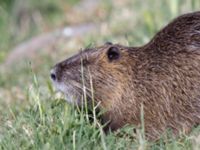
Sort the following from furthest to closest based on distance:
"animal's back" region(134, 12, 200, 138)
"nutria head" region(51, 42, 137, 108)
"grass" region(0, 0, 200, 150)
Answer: "nutria head" region(51, 42, 137, 108), "animal's back" region(134, 12, 200, 138), "grass" region(0, 0, 200, 150)

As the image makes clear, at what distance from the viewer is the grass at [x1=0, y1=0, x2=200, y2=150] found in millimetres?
4594

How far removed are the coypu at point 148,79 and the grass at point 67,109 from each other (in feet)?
0.61

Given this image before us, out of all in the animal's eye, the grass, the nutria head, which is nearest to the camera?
the grass

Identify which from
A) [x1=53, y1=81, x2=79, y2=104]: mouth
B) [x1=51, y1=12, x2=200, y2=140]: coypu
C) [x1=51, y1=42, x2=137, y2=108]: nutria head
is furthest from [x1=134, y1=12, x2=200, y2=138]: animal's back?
[x1=53, y1=81, x2=79, y2=104]: mouth

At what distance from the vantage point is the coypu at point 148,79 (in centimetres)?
507

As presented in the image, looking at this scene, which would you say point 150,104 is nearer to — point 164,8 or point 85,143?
point 85,143

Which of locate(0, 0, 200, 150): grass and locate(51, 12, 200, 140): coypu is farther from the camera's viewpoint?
locate(51, 12, 200, 140): coypu

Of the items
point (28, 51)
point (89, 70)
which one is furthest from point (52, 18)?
point (89, 70)

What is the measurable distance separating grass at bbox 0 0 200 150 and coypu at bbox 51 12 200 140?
0.19 m

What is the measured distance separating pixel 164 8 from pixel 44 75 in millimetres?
1548

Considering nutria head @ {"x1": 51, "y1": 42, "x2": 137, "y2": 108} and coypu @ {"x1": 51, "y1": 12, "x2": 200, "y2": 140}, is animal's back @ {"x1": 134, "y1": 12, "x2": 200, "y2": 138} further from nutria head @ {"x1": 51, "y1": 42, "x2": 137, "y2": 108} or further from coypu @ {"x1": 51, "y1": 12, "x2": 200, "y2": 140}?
nutria head @ {"x1": 51, "y1": 42, "x2": 137, "y2": 108}

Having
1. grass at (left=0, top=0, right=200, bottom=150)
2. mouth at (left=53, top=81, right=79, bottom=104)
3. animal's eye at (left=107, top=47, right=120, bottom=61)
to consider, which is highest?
animal's eye at (left=107, top=47, right=120, bottom=61)

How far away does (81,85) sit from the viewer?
5.20 metres

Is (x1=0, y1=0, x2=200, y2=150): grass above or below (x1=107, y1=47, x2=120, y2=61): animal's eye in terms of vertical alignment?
below
